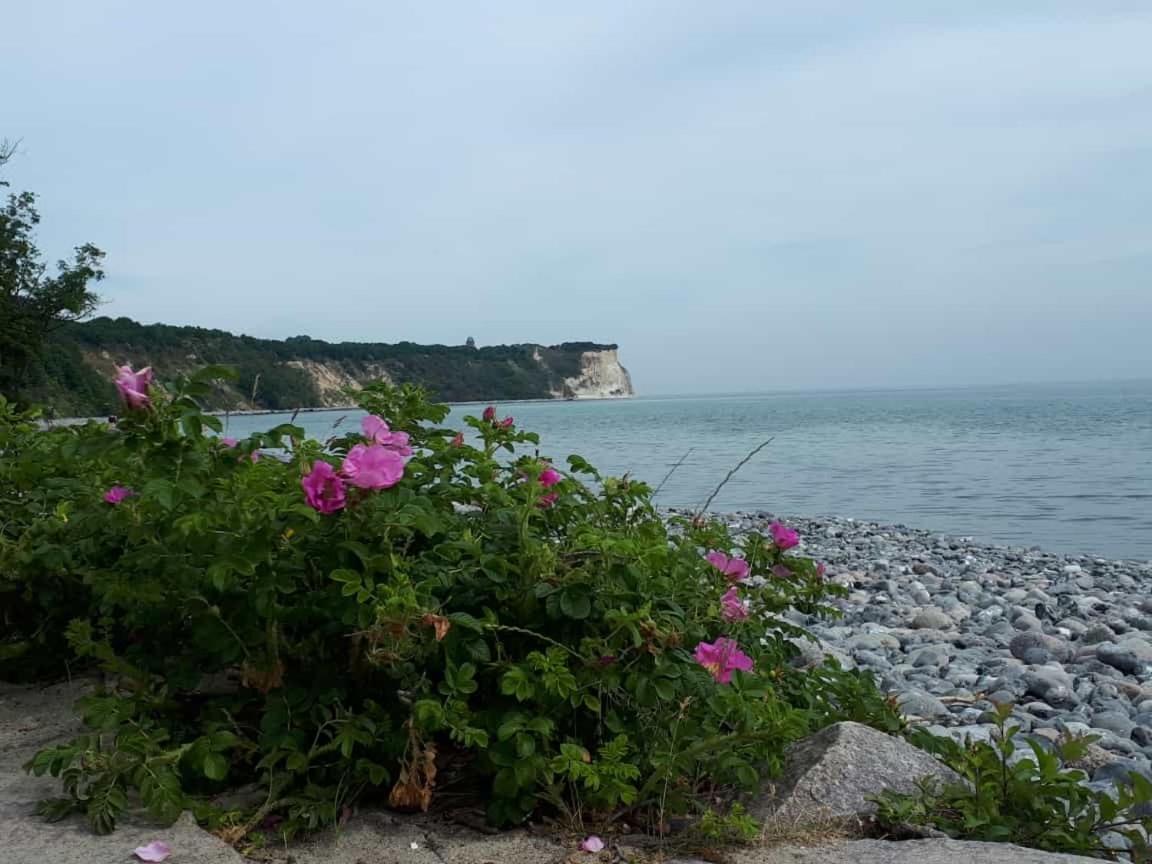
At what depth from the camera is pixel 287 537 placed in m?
2.46

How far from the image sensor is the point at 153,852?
86.4 inches

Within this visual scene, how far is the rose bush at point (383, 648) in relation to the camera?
2.29 metres

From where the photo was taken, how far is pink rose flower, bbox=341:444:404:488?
224 cm

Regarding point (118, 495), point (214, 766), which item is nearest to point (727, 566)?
point (214, 766)

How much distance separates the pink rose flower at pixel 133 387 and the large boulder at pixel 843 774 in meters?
1.91

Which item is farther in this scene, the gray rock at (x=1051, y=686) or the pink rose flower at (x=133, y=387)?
the gray rock at (x=1051, y=686)

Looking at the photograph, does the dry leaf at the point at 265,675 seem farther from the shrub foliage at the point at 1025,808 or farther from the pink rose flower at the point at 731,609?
the shrub foliage at the point at 1025,808

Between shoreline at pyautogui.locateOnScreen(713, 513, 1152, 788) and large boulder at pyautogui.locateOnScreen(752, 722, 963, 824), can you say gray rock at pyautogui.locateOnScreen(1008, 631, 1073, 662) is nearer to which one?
shoreline at pyautogui.locateOnScreen(713, 513, 1152, 788)

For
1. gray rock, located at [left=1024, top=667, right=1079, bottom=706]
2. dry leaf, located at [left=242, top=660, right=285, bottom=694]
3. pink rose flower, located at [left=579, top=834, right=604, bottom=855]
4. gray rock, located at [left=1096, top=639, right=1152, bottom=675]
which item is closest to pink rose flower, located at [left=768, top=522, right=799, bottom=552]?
pink rose flower, located at [left=579, top=834, right=604, bottom=855]

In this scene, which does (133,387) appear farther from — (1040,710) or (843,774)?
(1040,710)

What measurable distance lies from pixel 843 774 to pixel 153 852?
1802 millimetres

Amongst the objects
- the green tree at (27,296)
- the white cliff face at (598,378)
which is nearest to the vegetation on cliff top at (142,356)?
the green tree at (27,296)

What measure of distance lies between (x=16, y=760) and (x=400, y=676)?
4.56 feet

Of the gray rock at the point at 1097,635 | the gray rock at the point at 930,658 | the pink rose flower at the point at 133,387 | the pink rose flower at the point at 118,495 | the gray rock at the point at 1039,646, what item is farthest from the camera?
the gray rock at the point at 1097,635
